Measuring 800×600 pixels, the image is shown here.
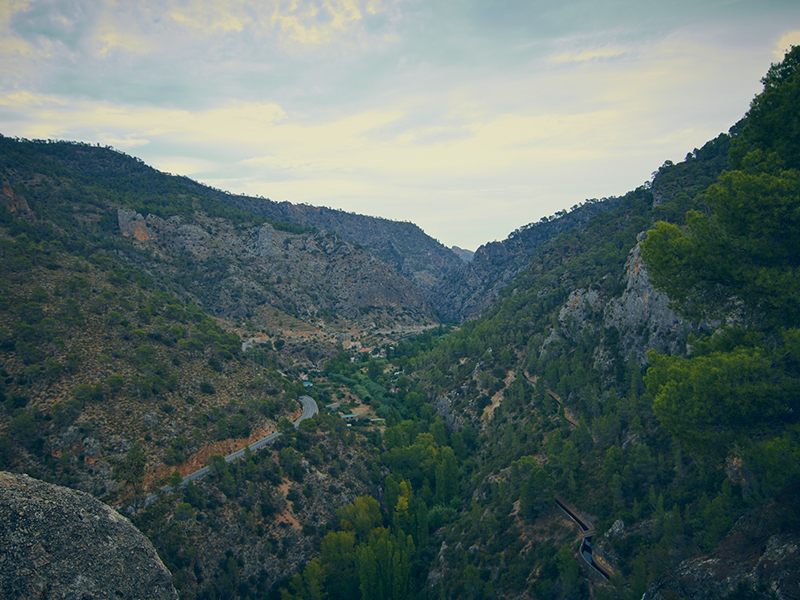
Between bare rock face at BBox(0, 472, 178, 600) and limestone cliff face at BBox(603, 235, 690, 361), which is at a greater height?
limestone cliff face at BBox(603, 235, 690, 361)

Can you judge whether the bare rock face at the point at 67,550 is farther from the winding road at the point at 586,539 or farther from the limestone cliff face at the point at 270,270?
the limestone cliff face at the point at 270,270

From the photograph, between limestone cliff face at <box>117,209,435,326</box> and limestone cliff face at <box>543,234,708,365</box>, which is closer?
limestone cliff face at <box>543,234,708,365</box>

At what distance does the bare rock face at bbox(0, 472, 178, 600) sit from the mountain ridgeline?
62 cm

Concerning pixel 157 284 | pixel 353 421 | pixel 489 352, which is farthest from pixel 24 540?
pixel 157 284

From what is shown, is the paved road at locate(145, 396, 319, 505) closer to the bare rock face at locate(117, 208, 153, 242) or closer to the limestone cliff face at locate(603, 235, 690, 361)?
the limestone cliff face at locate(603, 235, 690, 361)

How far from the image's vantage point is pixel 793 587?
11.3 metres

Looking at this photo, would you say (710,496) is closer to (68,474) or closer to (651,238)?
(651,238)

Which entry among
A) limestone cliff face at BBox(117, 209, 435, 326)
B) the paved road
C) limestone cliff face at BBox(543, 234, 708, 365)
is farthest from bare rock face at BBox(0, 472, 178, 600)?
limestone cliff face at BBox(117, 209, 435, 326)

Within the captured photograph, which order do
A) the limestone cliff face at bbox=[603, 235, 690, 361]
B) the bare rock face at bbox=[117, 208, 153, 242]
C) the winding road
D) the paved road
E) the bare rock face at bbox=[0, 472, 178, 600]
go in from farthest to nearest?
1. the bare rock face at bbox=[117, 208, 153, 242]
2. the limestone cliff face at bbox=[603, 235, 690, 361]
3. the paved road
4. the winding road
5. the bare rock face at bbox=[0, 472, 178, 600]

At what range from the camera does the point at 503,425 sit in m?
63.0

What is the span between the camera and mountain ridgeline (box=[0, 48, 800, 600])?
50.0 ft

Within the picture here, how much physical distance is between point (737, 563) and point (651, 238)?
11501mm

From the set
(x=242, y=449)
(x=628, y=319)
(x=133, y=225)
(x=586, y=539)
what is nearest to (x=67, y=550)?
(x=242, y=449)

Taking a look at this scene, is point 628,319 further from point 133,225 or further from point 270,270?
point 133,225
